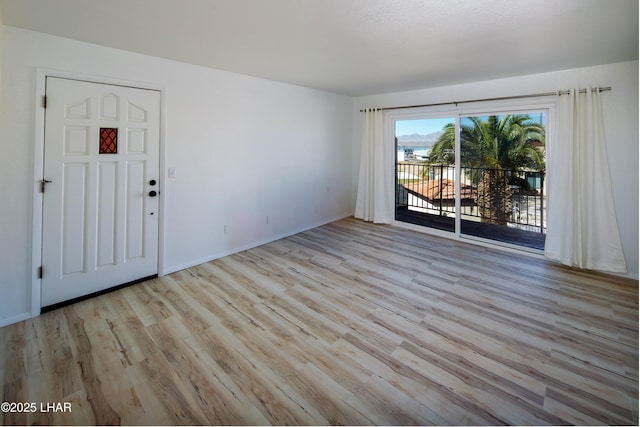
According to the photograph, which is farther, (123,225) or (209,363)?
(123,225)

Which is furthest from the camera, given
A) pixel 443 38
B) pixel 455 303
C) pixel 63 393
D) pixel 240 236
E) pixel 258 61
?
pixel 240 236

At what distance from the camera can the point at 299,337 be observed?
236cm

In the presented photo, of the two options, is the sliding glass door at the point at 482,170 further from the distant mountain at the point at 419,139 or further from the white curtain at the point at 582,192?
the white curtain at the point at 582,192

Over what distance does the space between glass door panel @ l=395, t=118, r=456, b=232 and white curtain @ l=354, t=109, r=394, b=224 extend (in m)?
0.30

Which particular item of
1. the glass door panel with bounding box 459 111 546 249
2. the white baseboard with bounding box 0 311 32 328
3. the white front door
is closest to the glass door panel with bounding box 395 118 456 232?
the glass door panel with bounding box 459 111 546 249

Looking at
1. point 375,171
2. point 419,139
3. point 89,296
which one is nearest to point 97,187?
point 89,296

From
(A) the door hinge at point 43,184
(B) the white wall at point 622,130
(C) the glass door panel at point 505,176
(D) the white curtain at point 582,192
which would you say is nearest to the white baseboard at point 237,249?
(A) the door hinge at point 43,184

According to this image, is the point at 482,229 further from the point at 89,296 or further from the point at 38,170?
the point at 38,170

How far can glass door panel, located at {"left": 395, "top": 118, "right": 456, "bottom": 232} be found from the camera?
5.21 metres

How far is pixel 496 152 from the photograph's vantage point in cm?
463

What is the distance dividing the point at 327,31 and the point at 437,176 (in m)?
3.89

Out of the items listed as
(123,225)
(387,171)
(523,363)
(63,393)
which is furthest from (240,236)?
(523,363)

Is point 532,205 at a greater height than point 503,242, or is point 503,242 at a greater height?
point 532,205

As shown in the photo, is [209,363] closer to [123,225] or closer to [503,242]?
[123,225]
